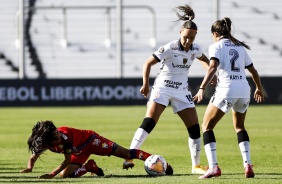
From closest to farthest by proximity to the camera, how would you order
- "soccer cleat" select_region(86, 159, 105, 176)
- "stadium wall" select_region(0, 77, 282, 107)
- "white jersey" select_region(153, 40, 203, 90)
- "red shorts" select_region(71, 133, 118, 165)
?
"red shorts" select_region(71, 133, 118, 165), "soccer cleat" select_region(86, 159, 105, 176), "white jersey" select_region(153, 40, 203, 90), "stadium wall" select_region(0, 77, 282, 107)

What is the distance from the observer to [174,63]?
34.5 ft

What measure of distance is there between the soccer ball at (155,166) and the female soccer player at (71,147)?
127 mm

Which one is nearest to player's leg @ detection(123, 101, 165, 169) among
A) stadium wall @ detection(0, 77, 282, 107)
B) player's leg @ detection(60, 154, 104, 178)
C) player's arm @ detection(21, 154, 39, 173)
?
player's leg @ detection(60, 154, 104, 178)

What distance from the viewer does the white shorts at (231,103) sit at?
984cm

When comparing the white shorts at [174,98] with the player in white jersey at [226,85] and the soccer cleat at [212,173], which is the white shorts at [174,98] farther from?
the soccer cleat at [212,173]

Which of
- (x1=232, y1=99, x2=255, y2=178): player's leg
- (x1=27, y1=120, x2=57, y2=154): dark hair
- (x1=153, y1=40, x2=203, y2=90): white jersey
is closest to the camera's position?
(x1=27, y1=120, x2=57, y2=154): dark hair

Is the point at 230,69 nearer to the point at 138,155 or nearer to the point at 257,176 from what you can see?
the point at 257,176

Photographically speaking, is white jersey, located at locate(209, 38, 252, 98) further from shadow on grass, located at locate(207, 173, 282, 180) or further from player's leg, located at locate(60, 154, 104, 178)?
player's leg, located at locate(60, 154, 104, 178)

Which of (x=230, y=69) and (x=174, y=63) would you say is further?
(x=174, y=63)

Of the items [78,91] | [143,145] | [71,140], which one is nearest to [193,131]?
[71,140]

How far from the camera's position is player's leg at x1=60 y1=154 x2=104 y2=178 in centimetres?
1005

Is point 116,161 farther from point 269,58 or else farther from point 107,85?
point 269,58

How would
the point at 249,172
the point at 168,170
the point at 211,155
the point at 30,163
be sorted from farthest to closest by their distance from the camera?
the point at 30,163 < the point at 168,170 < the point at 211,155 < the point at 249,172

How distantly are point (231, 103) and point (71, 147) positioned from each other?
6.41 feet
